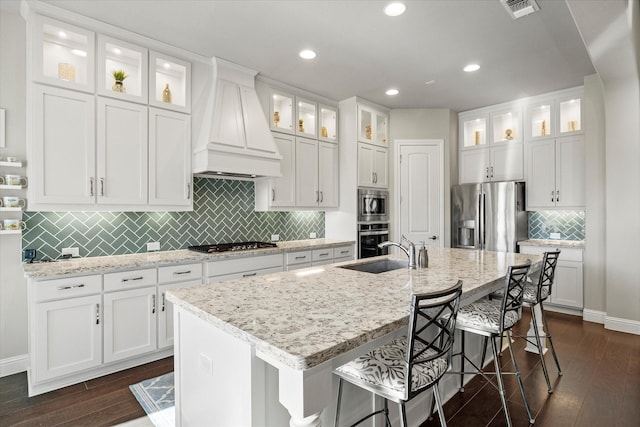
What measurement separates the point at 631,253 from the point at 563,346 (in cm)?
136

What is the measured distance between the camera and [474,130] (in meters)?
5.38

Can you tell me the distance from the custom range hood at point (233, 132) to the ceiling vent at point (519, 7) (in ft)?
8.11

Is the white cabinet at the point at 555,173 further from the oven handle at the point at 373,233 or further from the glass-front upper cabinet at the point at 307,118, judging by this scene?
the glass-front upper cabinet at the point at 307,118

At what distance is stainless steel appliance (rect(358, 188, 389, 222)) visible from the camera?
4742mm

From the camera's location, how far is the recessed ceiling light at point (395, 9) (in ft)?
8.39

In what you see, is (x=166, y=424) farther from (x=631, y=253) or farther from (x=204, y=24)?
(x=631, y=253)

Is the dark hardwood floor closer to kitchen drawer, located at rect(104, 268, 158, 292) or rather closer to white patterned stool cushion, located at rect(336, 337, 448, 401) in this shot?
kitchen drawer, located at rect(104, 268, 158, 292)

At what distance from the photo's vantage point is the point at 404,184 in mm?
5176

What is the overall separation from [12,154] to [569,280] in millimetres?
5926

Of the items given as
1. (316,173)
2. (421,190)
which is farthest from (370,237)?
(316,173)

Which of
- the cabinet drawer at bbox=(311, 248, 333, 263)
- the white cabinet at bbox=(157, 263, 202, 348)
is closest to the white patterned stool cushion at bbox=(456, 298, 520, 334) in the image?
the cabinet drawer at bbox=(311, 248, 333, 263)

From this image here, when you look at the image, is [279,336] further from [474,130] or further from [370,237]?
[474,130]

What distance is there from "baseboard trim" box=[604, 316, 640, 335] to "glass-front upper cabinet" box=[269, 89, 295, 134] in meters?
4.25

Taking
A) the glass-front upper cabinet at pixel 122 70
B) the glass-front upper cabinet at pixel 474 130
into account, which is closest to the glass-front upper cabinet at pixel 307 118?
the glass-front upper cabinet at pixel 122 70
